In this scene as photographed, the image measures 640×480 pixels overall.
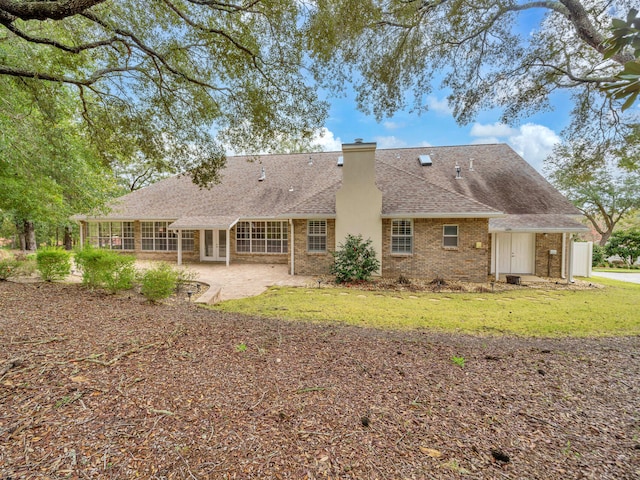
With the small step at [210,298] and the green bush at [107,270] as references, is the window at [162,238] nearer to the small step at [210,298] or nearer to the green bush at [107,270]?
the green bush at [107,270]

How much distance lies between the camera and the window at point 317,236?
13.7 meters

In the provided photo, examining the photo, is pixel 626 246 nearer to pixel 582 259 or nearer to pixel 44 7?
pixel 582 259

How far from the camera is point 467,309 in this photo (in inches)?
310

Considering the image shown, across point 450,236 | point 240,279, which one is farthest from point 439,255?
point 240,279

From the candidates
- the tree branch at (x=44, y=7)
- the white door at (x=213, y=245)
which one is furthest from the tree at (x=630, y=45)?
the white door at (x=213, y=245)

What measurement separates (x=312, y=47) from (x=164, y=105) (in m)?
4.13

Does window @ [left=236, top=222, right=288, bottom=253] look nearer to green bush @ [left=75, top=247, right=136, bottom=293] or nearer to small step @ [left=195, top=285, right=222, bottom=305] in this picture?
small step @ [left=195, top=285, right=222, bottom=305]

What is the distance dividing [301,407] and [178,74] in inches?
307

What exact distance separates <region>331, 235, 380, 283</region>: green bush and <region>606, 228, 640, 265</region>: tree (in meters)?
23.3

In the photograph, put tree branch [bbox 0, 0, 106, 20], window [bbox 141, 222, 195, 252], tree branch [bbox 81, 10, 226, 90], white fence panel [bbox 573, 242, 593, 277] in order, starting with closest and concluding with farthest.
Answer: tree branch [bbox 0, 0, 106, 20] < tree branch [bbox 81, 10, 226, 90] < white fence panel [bbox 573, 242, 593, 277] < window [bbox 141, 222, 195, 252]

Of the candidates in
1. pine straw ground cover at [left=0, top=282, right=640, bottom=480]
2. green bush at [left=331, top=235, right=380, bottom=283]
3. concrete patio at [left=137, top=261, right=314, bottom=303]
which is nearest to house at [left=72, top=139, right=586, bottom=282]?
green bush at [left=331, top=235, right=380, bottom=283]

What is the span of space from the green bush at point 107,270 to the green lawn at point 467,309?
258cm

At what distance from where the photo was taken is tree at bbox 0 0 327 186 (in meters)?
6.46

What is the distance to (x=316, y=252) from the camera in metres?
13.7
